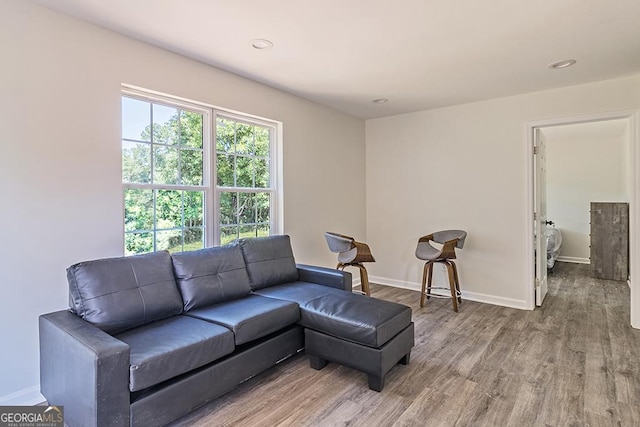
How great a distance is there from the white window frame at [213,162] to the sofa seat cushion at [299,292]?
29.7 inches

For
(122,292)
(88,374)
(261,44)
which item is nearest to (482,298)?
(261,44)

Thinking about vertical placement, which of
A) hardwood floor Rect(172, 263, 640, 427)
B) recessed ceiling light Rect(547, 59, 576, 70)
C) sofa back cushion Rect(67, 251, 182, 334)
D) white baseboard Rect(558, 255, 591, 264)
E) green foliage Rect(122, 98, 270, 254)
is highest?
recessed ceiling light Rect(547, 59, 576, 70)

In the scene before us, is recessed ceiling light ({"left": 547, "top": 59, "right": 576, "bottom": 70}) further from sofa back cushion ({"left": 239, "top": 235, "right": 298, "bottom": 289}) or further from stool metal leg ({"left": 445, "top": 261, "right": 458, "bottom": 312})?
sofa back cushion ({"left": 239, "top": 235, "right": 298, "bottom": 289})

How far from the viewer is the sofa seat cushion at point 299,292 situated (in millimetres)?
2713

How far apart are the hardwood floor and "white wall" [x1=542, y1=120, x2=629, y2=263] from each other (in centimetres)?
390

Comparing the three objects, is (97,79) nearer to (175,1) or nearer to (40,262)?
(175,1)

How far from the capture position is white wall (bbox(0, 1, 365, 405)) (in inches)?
80.0

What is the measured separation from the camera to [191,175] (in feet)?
9.95

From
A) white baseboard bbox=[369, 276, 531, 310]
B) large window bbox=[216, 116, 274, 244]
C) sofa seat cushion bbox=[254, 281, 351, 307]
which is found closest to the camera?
sofa seat cushion bbox=[254, 281, 351, 307]

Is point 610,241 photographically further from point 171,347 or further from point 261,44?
point 171,347

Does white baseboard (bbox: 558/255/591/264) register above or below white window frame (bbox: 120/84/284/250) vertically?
below

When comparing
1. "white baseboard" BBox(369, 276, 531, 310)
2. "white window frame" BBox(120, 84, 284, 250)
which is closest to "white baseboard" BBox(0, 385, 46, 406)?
"white window frame" BBox(120, 84, 284, 250)

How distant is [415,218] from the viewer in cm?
477

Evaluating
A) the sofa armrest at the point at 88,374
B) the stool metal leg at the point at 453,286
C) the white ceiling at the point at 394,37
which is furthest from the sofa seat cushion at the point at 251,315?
the stool metal leg at the point at 453,286
